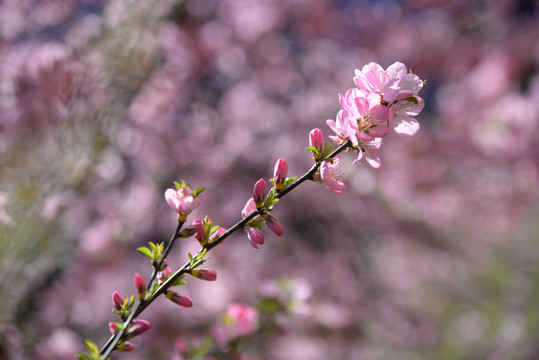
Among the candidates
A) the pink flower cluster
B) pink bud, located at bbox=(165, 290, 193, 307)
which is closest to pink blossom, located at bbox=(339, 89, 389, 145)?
the pink flower cluster

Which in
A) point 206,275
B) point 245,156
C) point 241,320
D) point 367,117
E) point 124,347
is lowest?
point 124,347

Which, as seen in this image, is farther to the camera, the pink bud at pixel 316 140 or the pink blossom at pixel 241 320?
the pink blossom at pixel 241 320

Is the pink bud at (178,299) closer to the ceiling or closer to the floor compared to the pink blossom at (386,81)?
closer to the floor

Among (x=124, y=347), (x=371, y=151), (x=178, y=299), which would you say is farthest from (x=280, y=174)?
(x=124, y=347)

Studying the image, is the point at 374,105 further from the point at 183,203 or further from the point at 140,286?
the point at 140,286

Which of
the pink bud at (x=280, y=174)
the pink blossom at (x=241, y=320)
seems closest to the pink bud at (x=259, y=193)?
the pink bud at (x=280, y=174)

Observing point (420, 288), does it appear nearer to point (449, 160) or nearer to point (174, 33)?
point (449, 160)

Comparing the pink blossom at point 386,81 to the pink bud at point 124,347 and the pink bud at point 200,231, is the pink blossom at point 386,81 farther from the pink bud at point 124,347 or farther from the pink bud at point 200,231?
the pink bud at point 124,347
